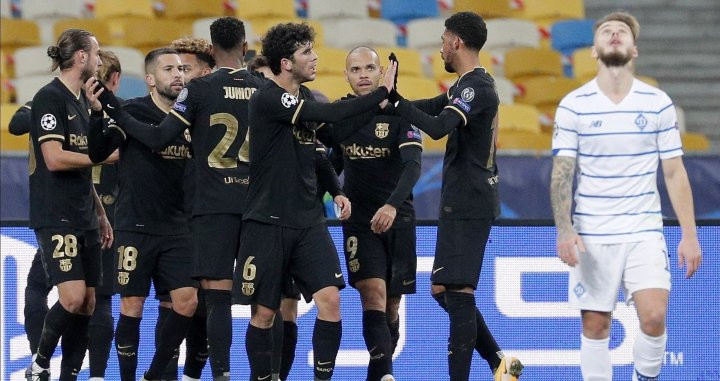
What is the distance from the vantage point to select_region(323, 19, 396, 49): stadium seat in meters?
13.9

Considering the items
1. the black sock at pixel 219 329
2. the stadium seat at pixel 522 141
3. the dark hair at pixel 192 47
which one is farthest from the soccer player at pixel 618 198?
the stadium seat at pixel 522 141

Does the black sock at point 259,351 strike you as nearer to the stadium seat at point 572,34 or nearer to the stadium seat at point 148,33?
the stadium seat at point 148,33

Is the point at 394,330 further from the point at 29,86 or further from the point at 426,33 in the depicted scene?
the point at 426,33

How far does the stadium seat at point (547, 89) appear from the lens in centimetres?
1390

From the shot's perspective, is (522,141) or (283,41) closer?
(283,41)

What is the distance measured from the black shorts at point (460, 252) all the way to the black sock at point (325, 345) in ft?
2.55

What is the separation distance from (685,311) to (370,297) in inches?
99.1

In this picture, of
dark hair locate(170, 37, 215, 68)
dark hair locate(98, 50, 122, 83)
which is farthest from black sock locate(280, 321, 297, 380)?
dark hair locate(98, 50, 122, 83)

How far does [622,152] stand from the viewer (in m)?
6.37

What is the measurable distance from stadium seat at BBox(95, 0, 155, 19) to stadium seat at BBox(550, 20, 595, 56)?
15.3 ft

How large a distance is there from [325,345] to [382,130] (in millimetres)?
1484

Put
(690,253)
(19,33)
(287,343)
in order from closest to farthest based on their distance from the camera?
(690,253) → (287,343) → (19,33)

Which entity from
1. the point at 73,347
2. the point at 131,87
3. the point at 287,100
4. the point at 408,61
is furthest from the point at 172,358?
the point at 408,61

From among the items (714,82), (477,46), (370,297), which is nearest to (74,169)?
(370,297)
